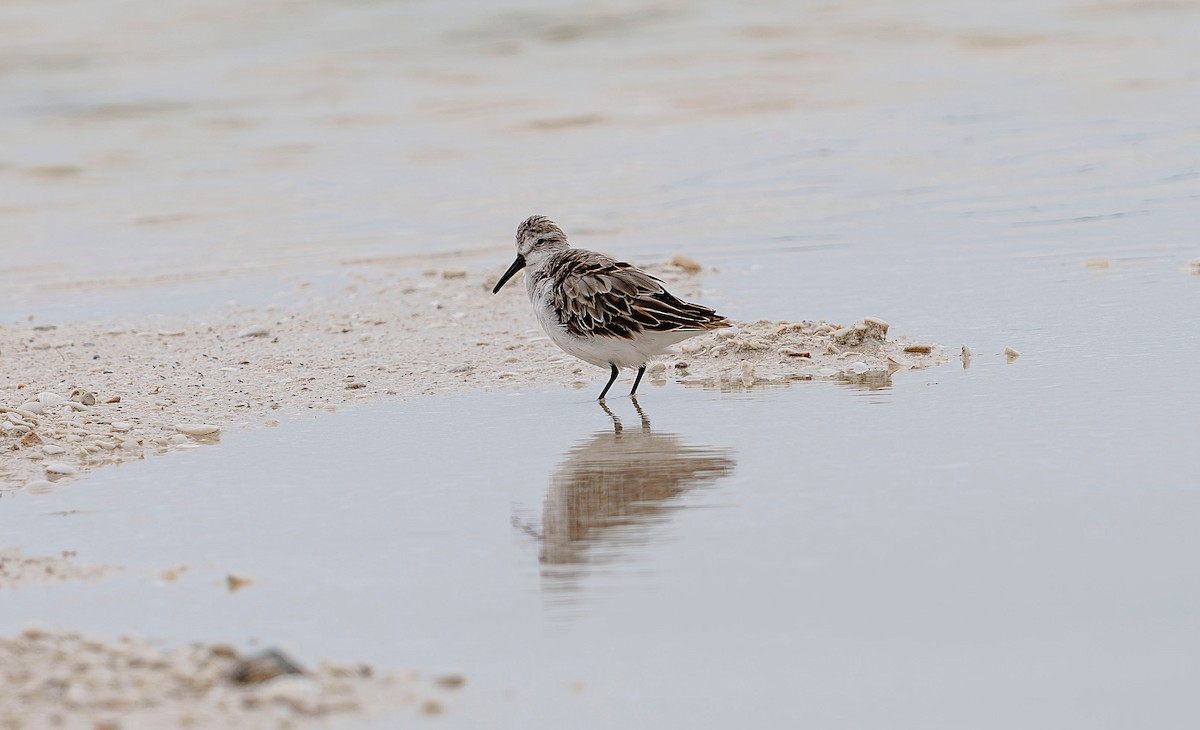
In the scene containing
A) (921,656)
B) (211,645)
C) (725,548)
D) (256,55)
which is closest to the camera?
(921,656)

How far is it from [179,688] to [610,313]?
369 cm

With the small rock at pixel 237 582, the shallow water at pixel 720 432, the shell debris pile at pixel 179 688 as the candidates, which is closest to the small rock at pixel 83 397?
the shallow water at pixel 720 432

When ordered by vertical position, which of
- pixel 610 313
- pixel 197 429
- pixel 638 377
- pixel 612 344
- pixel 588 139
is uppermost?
pixel 588 139

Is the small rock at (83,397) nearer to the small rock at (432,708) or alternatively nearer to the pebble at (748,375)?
the pebble at (748,375)

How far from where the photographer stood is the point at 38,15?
2417 cm

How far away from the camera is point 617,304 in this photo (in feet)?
22.6

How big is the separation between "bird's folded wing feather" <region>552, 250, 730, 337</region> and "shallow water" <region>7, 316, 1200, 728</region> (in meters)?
0.47

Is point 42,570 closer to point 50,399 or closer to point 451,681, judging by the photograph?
point 451,681

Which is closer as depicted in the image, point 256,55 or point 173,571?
point 173,571

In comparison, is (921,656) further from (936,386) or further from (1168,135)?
(1168,135)

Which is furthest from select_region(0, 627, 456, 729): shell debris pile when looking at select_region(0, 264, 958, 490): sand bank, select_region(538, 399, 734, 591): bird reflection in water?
select_region(0, 264, 958, 490): sand bank

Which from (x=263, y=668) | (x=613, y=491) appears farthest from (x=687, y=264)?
(x=263, y=668)

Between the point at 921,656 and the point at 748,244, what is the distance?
25.9ft

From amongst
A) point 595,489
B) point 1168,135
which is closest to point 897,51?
point 1168,135
